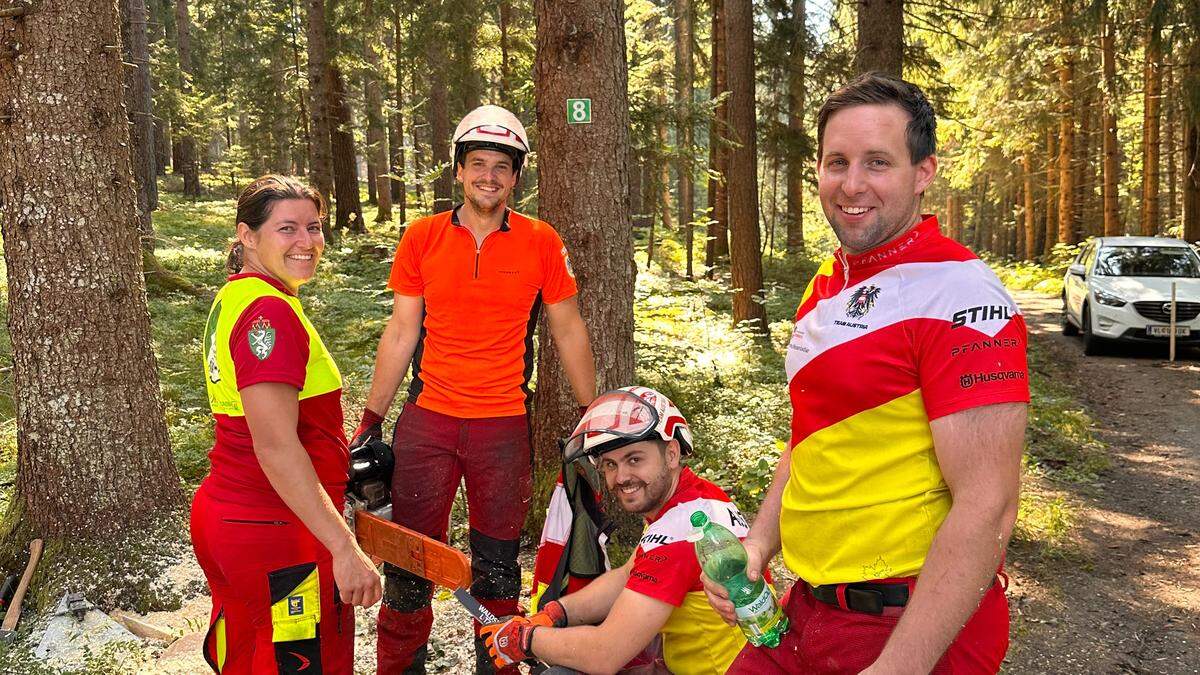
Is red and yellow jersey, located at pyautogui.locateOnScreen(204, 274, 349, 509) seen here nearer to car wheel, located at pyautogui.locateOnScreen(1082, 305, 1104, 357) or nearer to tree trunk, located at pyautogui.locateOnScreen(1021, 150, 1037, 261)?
car wheel, located at pyautogui.locateOnScreen(1082, 305, 1104, 357)

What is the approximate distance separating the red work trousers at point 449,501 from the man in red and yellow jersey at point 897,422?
2.09 meters

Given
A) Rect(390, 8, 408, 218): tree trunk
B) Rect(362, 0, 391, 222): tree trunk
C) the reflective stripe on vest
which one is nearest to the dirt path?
the reflective stripe on vest

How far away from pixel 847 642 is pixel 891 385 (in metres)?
0.71

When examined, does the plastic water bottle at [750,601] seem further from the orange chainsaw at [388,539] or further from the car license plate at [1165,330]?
the car license plate at [1165,330]

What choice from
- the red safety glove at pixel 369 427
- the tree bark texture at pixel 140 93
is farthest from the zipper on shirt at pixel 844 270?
the tree bark texture at pixel 140 93

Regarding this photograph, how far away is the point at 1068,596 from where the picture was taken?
567 centimetres

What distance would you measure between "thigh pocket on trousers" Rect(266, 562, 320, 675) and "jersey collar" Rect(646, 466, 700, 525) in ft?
4.14

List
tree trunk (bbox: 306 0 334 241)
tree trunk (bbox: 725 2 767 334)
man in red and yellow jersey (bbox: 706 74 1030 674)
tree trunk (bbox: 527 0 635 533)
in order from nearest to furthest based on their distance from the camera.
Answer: man in red and yellow jersey (bbox: 706 74 1030 674) → tree trunk (bbox: 527 0 635 533) → tree trunk (bbox: 725 2 767 334) → tree trunk (bbox: 306 0 334 241)

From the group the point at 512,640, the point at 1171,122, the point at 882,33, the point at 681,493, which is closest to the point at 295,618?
the point at 512,640

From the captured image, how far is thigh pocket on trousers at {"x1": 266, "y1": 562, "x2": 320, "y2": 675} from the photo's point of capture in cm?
299

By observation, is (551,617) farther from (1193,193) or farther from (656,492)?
(1193,193)

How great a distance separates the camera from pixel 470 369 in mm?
4258

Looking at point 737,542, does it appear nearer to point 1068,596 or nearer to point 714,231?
point 1068,596

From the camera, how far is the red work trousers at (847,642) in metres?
2.08
